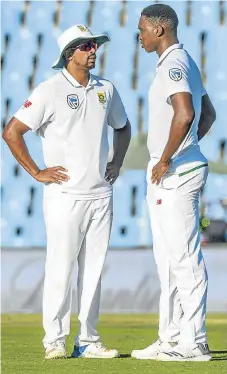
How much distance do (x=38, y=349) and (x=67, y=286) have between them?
37.5 inches

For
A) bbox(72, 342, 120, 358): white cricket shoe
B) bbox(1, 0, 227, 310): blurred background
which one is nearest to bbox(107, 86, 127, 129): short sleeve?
bbox(72, 342, 120, 358): white cricket shoe

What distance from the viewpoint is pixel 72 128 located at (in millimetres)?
5211

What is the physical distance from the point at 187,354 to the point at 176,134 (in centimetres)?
99

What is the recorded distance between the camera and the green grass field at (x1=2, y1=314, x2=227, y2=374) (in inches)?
183

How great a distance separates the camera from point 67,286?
5285mm

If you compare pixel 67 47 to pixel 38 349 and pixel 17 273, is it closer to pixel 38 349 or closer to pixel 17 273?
pixel 38 349

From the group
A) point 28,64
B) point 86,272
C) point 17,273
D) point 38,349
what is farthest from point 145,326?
point 28,64

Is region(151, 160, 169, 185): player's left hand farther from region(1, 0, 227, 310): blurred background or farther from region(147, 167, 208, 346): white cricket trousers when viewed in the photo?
region(1, 0, 227, 310): blurred background

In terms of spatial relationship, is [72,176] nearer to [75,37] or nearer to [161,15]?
[75,37]

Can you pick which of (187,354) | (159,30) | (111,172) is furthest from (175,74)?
(187,354)

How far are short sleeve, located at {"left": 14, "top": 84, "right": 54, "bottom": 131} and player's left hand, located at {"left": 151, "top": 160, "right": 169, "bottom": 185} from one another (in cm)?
61

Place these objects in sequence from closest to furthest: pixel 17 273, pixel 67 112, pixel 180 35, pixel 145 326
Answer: pixel 67 112, pixel 145 326, pixel 17 273, pixel 180 35

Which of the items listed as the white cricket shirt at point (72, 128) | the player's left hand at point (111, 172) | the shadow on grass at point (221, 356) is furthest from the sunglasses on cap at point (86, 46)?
the shadow on grass at point (221, 356)

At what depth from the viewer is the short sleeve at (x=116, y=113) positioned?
5434 mm
